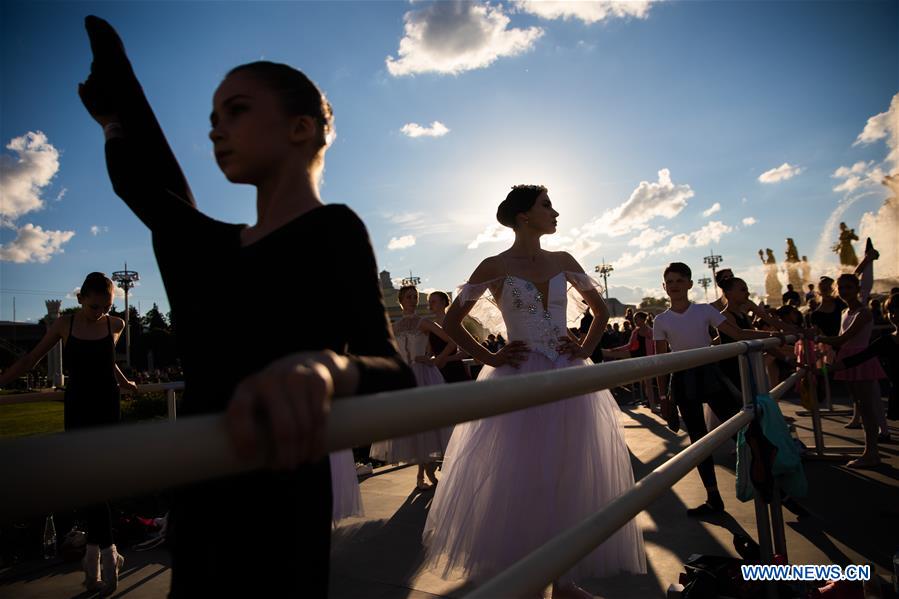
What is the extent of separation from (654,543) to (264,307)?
3893 mm

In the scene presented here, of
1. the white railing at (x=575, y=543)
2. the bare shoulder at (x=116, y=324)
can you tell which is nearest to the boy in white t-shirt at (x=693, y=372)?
the white railing at (x=575, y=543)

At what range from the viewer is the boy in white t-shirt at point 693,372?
4.90 metres

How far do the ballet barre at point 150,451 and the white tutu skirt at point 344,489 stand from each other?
3892 millimetres

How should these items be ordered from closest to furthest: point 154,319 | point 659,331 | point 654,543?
1. point 654,543
2. point 659,331
3. point 154,319

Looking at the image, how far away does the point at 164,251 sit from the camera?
3.88 feet

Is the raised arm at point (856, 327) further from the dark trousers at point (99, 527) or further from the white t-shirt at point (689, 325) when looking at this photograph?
the dark trousers at point (99, 527)

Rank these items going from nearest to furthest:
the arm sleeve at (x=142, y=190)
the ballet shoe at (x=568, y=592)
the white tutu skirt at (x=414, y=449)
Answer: the arm sleeve at (x=142, y=190) < the ballet shoe at (x=568, y=592) < the white tutu skirt at (x=414, y=449)

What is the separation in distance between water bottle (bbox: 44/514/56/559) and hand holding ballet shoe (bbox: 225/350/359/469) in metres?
5.19

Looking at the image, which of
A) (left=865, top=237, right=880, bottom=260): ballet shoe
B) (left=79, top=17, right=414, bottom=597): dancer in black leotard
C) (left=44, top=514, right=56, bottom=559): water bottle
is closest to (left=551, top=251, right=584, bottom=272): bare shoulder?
(left=79, top=17, right=414, bottom=597): dancer in black leotard

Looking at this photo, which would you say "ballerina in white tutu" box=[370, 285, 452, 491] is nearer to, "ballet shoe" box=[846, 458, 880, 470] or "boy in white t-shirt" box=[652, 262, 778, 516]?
"boy in white t-shirt" box=[652, 262, 778, 516]

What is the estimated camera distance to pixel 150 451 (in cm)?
51

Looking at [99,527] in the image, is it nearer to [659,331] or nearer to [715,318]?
Answer: [659,331]

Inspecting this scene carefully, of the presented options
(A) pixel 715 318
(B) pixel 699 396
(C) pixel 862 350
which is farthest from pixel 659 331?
(C) pixel 862 350

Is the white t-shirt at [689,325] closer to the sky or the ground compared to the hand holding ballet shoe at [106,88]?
closer to the ground
